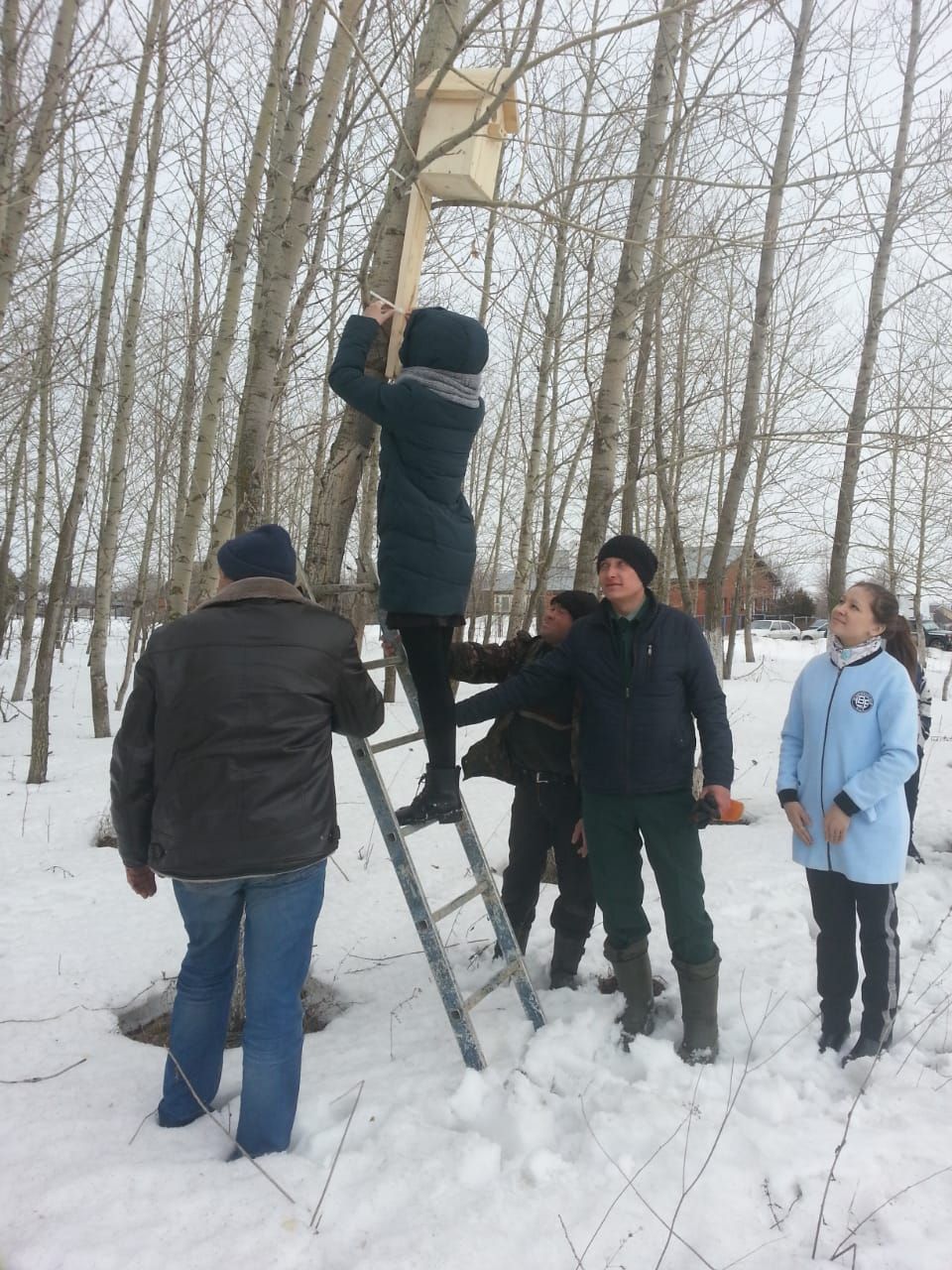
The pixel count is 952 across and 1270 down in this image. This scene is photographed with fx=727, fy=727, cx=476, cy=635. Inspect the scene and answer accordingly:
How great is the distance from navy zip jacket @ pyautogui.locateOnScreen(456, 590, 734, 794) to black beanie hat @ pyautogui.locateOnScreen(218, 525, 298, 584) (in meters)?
0.96

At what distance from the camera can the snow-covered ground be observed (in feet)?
6.21

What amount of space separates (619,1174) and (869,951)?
1.33 metres

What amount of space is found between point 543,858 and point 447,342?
2.31 metres

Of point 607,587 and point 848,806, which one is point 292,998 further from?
point 848,806

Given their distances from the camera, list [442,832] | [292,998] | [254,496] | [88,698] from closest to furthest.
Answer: [292,998] → [254,496] → [442,832] → [88,698]

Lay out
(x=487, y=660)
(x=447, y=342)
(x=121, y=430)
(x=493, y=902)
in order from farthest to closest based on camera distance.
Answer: (x=121, y=430), (x=487, y=660), (x=493, y=902), (x=447, y=342)

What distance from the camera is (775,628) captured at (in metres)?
45.5

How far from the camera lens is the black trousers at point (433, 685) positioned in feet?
8.42

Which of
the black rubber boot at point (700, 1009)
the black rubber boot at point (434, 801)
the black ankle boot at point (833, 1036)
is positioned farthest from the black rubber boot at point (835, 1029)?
the black rubber boot at point (434, 801)

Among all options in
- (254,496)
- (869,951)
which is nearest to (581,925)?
(869,951)

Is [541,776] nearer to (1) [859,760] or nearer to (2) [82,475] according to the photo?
(1) [859,760]

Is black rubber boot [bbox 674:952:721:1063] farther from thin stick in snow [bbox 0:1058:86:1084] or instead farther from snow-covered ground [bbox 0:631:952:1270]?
thin stick in snow [bbox 0:1058:86:1084]

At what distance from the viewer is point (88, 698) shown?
624 inches

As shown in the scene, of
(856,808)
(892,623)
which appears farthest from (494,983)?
(892,623)
